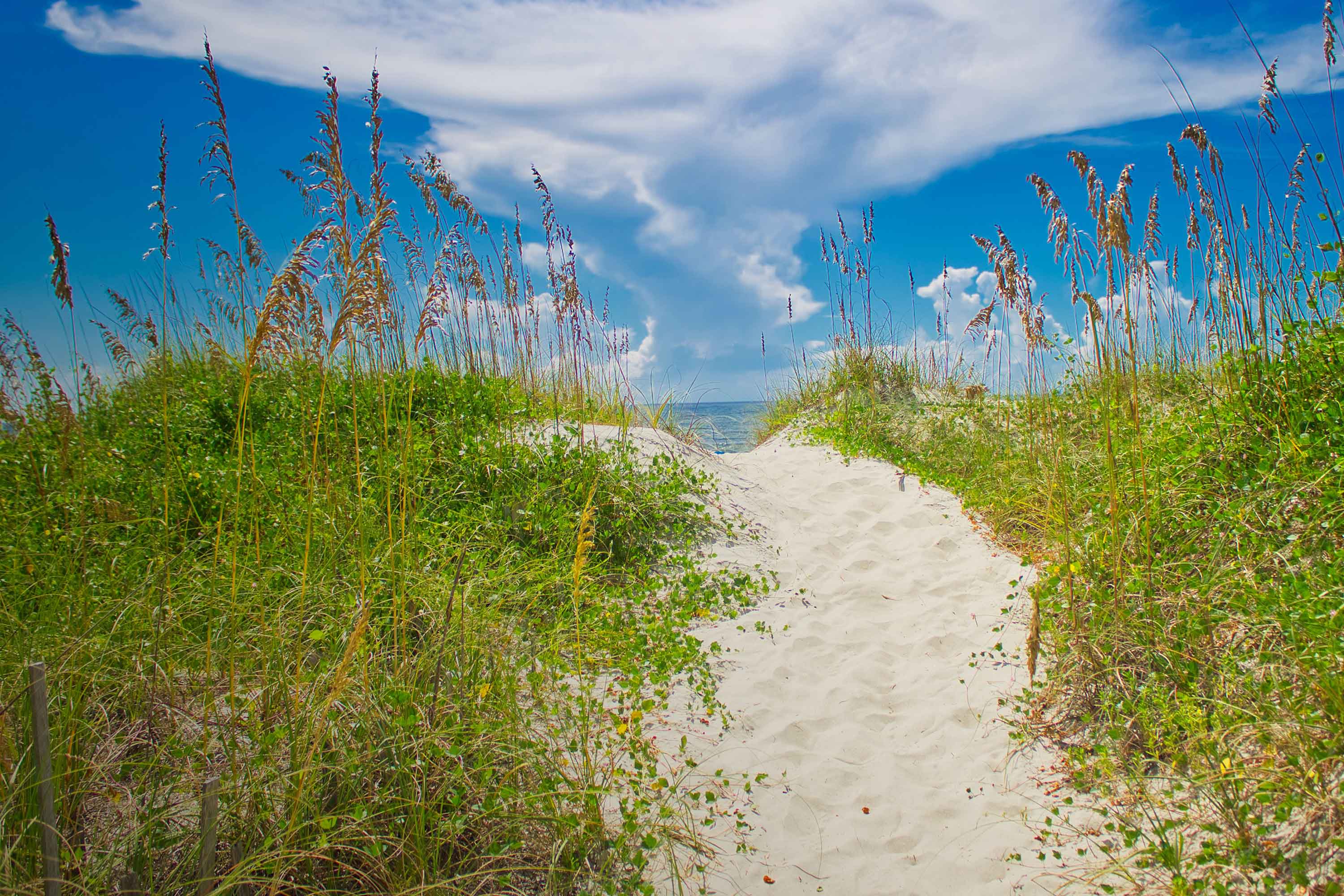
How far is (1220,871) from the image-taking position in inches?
87.7

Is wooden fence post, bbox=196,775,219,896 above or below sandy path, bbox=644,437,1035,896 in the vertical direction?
above

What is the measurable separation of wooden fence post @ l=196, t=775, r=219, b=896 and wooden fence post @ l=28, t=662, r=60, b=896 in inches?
11.6

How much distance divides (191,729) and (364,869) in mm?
813

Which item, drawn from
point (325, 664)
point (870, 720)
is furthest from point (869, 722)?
point (325, 664)

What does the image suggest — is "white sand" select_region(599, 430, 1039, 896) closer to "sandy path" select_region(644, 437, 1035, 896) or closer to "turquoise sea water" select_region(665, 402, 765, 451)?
"sandy path" select_region(644, 437, 1035, 896)

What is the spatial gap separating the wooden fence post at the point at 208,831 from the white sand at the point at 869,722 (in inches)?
57.1

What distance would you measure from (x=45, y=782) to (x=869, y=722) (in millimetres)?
3348

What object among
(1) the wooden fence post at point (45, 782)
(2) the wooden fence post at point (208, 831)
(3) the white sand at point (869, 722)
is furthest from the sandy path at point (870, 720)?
(1) the wooden fence post at point (45, 782)

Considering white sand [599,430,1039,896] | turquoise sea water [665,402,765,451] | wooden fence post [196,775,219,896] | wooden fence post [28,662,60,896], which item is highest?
turquoise sea water [665,402,765,451]

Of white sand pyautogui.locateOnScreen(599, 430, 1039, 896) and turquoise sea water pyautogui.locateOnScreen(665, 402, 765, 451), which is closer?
white sand pyautogui.locateOnScreen(599, 430, 1039, 896)

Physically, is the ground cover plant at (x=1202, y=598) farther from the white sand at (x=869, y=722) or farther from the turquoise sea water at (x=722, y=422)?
the turquoise sea water at (x=722, y=422)

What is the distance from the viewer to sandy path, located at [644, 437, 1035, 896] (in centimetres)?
271

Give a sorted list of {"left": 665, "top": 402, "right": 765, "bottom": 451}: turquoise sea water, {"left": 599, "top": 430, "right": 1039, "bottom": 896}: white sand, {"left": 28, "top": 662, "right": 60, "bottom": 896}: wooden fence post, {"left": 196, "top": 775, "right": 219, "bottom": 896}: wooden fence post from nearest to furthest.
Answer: {"left": 28, "top": 662, "right": 60, "bottom": 896}: wooden fence post < {"left": 196, "top": 775, "right": 219, "bottom": 896}: wooden fence post < {"left": 599, "top": 430, "right": 1039, "bottom": 896}: white sand < {"left": 665, "top": 402, "right": 765, "bottom": 451}: turquoise sea water

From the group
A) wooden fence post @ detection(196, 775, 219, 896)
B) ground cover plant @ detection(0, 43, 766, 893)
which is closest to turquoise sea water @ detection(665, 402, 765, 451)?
ground cover plant @ detection(0, 43, 766, 893)
